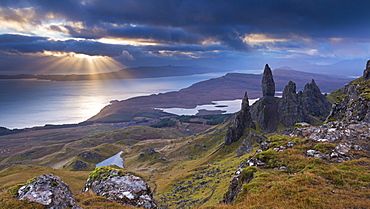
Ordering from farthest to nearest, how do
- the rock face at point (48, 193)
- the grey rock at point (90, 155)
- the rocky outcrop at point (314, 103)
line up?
the grey rock at point (90, 155) → the rocky outcrop at point (314, 103) → the rock face at point (48, 193)

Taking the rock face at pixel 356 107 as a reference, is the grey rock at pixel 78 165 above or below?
below

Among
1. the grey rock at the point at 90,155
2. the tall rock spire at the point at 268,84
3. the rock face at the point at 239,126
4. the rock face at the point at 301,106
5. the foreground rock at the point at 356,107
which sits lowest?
the grey rock at the point at 90,155

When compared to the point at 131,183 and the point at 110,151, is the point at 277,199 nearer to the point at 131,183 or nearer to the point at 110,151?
the point at 131,183

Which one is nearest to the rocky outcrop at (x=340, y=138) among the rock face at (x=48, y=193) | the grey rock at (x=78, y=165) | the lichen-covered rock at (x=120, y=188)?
the lichen-covered rock at (x=120, y=188)

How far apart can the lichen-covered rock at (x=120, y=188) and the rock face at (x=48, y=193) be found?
2.66m

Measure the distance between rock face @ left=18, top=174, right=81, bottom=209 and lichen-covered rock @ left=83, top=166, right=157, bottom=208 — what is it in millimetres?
2664

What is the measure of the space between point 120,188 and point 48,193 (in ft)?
16.9

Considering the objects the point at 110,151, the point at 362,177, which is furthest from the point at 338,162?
the point at 110,151

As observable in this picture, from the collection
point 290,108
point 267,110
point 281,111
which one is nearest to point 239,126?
point 267,110

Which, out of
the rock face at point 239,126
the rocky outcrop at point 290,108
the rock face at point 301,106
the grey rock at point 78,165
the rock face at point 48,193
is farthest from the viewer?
the grey rock at point 78,165

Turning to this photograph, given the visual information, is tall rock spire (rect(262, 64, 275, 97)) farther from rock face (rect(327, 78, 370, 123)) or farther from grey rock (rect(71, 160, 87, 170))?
grey rock (rect(71, 160, 87, 170))

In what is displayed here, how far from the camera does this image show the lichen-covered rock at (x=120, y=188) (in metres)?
16.7

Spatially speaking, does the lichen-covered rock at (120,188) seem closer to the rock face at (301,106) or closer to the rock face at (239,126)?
the rock face at (239,126)

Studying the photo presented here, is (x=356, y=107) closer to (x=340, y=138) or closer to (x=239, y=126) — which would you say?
(x=340, y=138)
